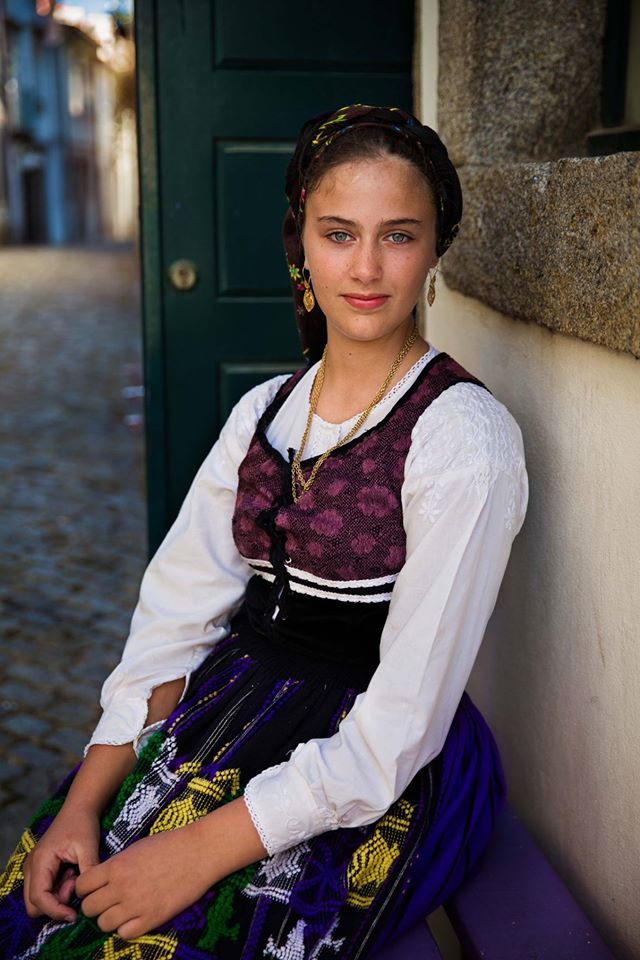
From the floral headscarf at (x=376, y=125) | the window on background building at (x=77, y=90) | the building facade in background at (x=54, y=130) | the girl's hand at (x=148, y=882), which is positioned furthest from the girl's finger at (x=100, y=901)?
the window on background building at (x=77, y=90)

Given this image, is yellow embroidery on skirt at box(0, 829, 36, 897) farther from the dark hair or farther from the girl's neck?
the dark hair

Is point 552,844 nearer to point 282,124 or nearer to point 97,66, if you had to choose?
point 282,124

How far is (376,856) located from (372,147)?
109 centimetres

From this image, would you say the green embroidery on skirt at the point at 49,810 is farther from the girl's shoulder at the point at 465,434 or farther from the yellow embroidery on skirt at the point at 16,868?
the girl's shoulder at the point at 465,434

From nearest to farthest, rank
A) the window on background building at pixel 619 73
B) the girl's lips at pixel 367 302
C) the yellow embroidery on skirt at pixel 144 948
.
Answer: the yellow embroidery on skirt at pixel 144 948, the girl's lips at pixel 367 302, the window on background building at pixel 619 73

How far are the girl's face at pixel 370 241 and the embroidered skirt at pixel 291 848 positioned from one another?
59 centimetres

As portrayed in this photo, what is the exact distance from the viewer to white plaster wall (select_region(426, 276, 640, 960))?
5.05ft

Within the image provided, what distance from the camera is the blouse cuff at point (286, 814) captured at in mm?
1522

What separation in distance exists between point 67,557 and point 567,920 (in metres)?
3.80

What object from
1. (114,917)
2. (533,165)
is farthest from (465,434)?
(114,917)

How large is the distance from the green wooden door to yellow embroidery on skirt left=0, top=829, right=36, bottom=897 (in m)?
1.82

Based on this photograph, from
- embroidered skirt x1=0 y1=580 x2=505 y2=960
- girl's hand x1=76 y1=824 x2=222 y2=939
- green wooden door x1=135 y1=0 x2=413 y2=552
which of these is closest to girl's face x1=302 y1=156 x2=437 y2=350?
embroidered skirt x1=0 y1=580 x2=505 y2=960

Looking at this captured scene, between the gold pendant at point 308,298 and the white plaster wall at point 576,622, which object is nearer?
the white plaster wall at point 576,622

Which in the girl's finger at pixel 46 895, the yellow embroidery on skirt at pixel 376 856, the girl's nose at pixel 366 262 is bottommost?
the girl's finger at pixel 46 895
